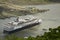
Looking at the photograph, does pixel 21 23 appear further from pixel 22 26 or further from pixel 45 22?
pixel 45 22

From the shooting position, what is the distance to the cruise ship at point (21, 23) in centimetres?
630

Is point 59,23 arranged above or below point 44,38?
below

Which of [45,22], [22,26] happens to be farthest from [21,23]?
[45,22]

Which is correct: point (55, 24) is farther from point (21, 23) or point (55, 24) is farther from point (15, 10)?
point (15, 10)

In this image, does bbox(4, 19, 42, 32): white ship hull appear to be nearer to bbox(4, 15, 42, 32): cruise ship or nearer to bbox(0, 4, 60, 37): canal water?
bbox(4, 15, 42, 32): cruise ship

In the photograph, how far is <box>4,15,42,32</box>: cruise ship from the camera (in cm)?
630

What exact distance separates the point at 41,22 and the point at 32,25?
0.31 m

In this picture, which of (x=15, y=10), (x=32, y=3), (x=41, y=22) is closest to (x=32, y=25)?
(x=41, y=22)

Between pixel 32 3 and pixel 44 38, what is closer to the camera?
pixel 44 38

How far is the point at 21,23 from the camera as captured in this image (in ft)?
22.2

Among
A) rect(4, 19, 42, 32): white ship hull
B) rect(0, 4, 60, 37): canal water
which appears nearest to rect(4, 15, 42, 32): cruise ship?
rect(4, 19, 42, 32): white ship hull

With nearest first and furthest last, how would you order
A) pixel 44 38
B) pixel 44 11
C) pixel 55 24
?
pixel 44 38 → pixel 55 24 → pixel 44 11

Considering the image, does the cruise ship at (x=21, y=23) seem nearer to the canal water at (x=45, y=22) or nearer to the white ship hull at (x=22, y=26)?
the white ship hull at (x=22, y=26)

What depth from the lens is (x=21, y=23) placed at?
6770 millimetres
